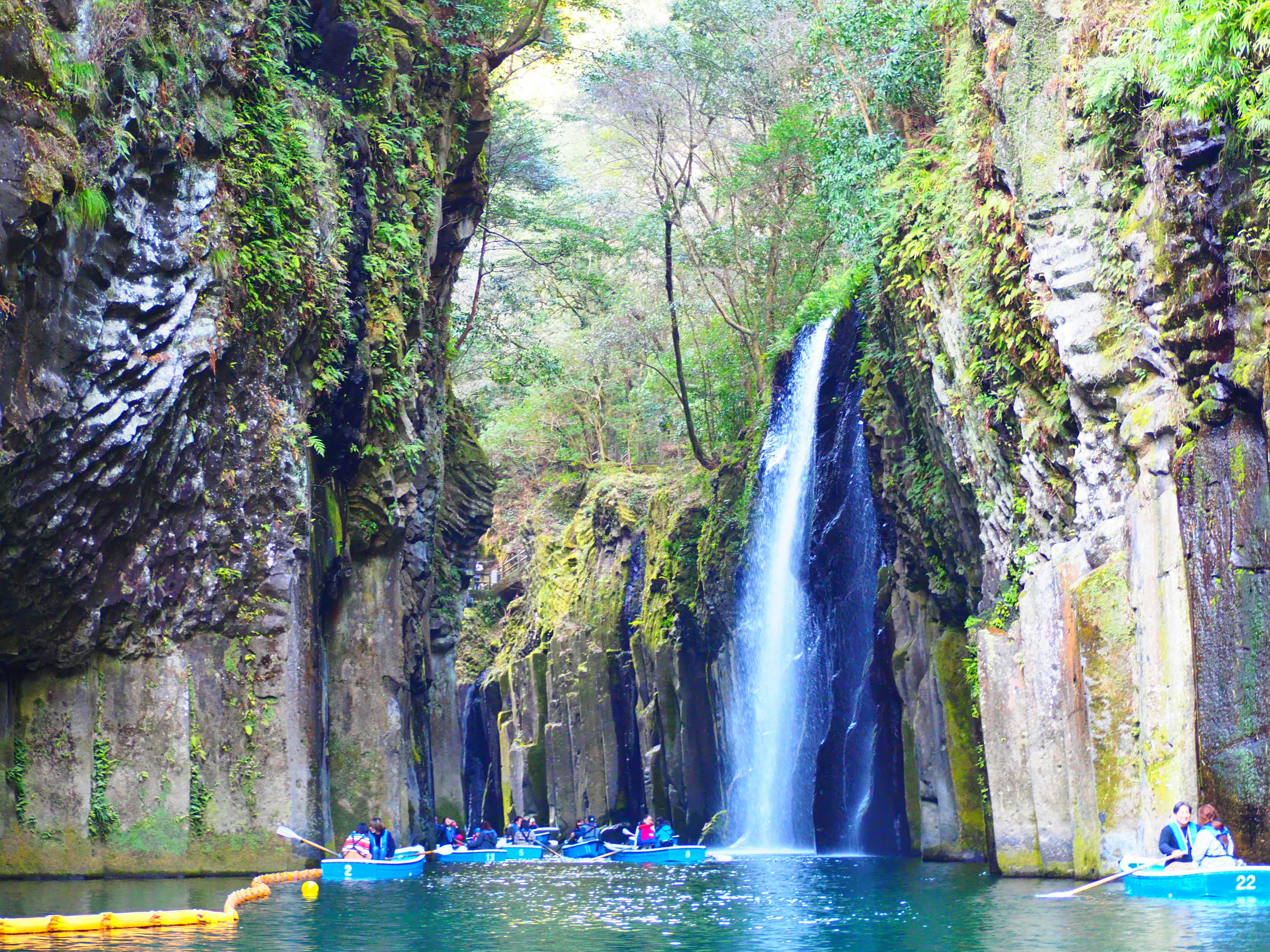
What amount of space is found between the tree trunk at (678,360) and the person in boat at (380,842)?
17.7m

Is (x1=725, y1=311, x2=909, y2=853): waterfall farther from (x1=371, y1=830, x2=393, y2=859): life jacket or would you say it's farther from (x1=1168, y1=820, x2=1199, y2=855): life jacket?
(x1=1168, y1=820, x2=1199, y2=855): life jacket

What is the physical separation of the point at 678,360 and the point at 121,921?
25778 millimetres

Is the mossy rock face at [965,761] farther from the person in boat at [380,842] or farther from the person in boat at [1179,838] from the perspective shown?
the person in boat at [380,842]

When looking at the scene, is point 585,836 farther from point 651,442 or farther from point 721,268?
point 651,442

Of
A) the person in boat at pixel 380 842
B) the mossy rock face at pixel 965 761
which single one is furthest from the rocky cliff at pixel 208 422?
the mossy rock face at pixel 965 761

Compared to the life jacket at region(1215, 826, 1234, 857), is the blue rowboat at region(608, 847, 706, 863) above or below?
below

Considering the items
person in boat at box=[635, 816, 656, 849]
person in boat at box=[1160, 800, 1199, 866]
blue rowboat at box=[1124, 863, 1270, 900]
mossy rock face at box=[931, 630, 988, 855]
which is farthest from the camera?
person in boat at box=[635, 816, 656, 849]

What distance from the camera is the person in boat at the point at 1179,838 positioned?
38.6ft

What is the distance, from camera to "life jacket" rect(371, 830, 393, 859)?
19.3m

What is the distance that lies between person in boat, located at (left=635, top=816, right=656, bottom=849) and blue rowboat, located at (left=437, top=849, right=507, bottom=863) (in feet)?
10.2

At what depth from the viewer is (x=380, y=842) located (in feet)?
63.5

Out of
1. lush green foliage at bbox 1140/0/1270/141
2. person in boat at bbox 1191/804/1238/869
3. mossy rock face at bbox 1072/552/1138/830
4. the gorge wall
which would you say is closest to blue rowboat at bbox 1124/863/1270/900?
person in boat at bbox 1191/804/1238/869

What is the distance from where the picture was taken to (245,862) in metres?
16.9

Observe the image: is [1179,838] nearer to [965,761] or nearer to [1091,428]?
[1091,428]
